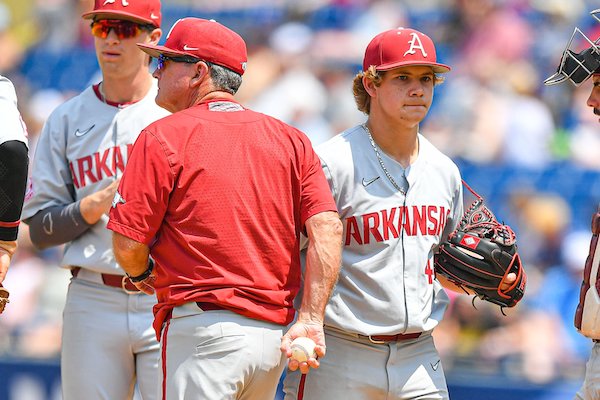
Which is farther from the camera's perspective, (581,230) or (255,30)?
(255,30)

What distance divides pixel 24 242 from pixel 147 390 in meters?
4.65

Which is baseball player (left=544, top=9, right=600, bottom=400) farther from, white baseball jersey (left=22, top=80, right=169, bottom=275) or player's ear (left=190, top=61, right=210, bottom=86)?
white baseball jersey (left=22, top=80, right=169, bottom=275)

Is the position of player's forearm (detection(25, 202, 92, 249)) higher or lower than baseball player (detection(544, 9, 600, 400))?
lower

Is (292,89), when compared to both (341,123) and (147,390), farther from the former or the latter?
(147,390)

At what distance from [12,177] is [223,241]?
84 cm

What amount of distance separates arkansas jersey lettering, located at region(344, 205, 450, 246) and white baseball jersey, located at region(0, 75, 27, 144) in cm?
139

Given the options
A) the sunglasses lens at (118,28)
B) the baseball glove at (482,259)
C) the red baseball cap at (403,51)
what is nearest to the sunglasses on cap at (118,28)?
the sunglasses lens at (118,28)

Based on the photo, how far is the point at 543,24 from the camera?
1056cm

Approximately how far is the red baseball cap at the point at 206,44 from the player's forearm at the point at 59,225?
3.71ft

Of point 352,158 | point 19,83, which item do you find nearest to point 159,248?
point 352,158

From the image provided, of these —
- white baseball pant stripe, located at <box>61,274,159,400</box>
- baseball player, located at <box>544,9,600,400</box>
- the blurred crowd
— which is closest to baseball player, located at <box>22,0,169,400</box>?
white baseball pant stripe, located at <box>61,274,159,400</box>

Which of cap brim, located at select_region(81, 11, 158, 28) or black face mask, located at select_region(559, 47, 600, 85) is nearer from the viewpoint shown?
black face mask, located at select_region(559, 47, 600, 85)

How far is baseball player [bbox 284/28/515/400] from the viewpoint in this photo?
→ 14.5 ft

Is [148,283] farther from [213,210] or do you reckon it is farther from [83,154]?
[83,154]
